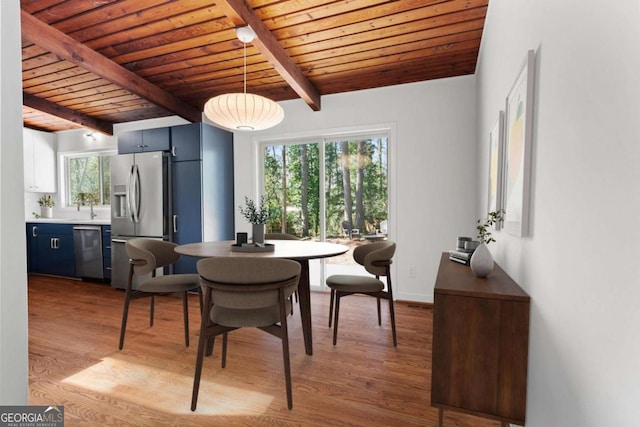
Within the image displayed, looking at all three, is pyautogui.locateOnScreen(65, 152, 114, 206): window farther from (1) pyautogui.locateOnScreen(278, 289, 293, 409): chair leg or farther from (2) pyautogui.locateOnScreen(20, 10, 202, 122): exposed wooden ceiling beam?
(1) pyautogui.locateOnScreen(278, 289, 293, 409): chair leg

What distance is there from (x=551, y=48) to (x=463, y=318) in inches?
42.7

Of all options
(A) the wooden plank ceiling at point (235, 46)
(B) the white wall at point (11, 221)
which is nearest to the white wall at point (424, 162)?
(A) the wooden plank ceiling at point (235, 46)

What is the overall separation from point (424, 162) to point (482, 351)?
2621mm

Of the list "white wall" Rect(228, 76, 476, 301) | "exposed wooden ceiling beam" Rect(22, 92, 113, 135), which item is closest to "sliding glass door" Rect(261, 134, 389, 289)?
"white wall" Rect(228, 76, 476, 301)

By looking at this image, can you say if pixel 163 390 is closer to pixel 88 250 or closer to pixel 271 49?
pixel 271 49

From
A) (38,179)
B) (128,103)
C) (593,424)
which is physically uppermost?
(128,103)

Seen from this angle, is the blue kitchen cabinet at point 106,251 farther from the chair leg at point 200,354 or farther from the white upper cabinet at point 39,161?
the chair leg at point 200,354

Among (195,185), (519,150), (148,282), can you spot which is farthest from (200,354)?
(195,185)

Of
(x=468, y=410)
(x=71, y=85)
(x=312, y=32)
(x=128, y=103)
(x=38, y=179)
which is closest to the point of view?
(x=468, y=410)

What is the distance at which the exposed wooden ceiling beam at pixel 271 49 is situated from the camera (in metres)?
2.37

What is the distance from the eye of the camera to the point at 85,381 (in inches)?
79.4

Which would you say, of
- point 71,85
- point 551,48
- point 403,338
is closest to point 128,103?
point 71,85

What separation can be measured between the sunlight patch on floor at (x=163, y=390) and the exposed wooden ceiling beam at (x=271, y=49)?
103 inches

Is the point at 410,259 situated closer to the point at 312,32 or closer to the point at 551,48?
the point at 312,32
